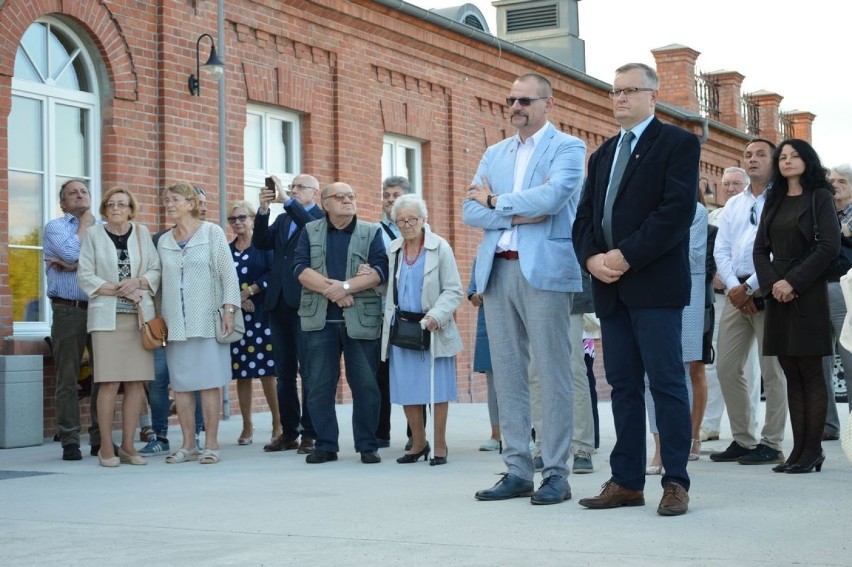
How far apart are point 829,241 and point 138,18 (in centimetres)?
703

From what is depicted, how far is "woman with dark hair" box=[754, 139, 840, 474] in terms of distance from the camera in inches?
311

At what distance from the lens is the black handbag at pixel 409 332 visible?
29.3ft

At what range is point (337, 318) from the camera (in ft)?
30.2

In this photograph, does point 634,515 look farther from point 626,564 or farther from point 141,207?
point 141,207

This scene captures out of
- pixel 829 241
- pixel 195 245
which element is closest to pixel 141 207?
pixel 195 245

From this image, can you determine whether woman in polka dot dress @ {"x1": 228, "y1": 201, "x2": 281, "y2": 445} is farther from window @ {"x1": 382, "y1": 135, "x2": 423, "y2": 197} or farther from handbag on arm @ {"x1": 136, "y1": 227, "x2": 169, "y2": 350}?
window @ {"x1": 382, "y1": 135, "x2": 423, "y2": 197}

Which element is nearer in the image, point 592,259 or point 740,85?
point 592,259

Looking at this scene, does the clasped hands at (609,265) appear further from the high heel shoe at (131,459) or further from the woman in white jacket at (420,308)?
the high heel shoe at (131,459)

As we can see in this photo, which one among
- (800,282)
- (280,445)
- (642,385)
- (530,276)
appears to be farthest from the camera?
(280,445)

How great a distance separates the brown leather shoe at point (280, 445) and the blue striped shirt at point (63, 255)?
1.74 meters

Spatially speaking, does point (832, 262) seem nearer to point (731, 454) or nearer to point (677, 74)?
point (731, 454)

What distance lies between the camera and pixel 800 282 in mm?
7871

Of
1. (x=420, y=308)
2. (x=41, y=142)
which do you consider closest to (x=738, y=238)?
(x=420, y=308)

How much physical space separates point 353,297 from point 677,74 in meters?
20.6
